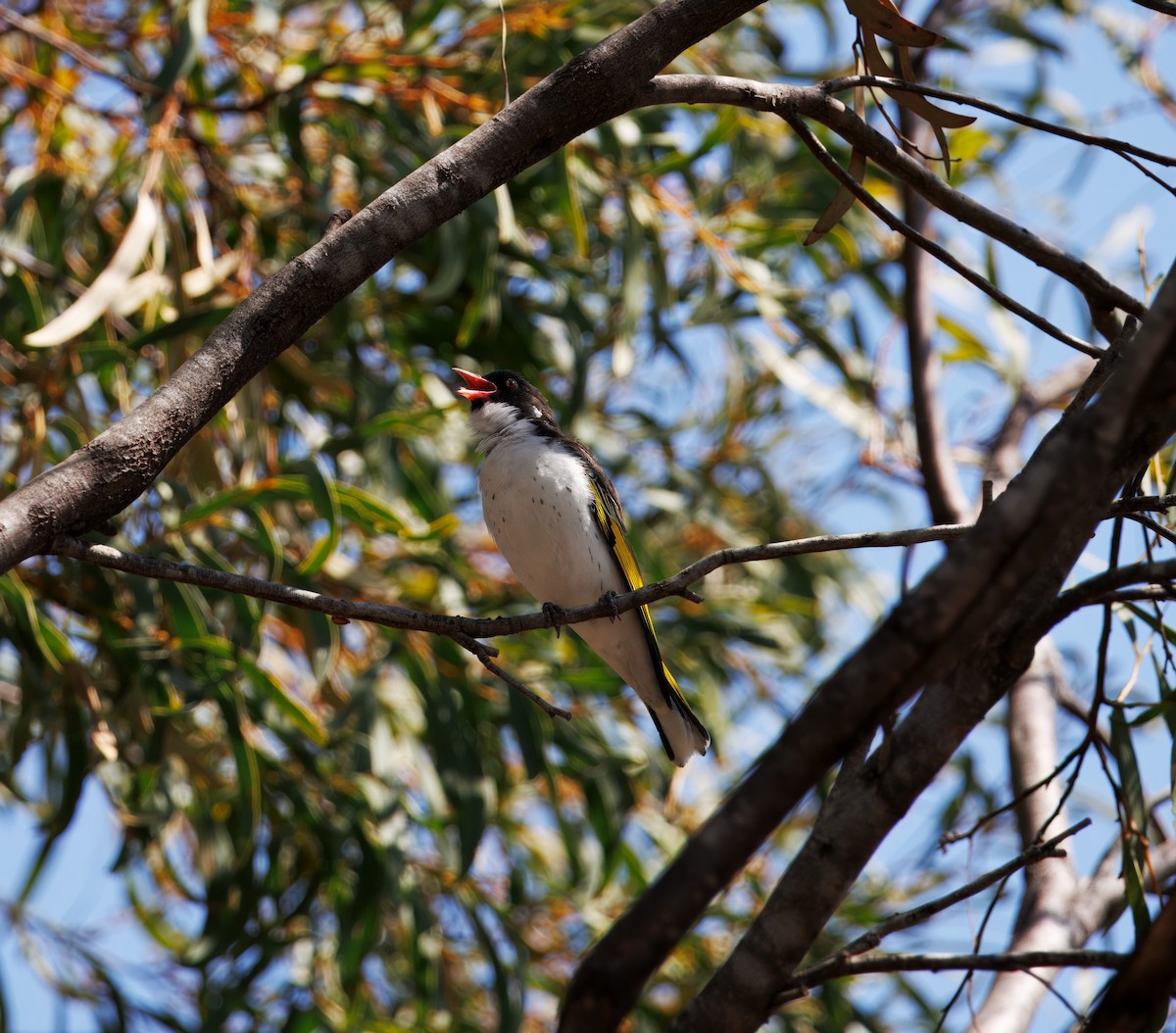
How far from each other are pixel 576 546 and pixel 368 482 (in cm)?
118

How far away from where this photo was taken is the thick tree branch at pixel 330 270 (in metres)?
1.58

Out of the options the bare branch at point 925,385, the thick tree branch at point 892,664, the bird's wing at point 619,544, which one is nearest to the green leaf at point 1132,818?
the thick tree branch at point 892,664

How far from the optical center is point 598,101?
1790mm

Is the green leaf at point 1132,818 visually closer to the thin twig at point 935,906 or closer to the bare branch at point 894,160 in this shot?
the thin twig at point 935,906

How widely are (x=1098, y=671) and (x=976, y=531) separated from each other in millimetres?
1020

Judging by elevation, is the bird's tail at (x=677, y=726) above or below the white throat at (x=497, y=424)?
below

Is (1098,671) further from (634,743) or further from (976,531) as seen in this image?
(634,743)

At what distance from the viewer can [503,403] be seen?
4.28 metres

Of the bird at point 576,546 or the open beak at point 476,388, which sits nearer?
the bird at point 576,546

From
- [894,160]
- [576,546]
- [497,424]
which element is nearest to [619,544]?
[576,546]

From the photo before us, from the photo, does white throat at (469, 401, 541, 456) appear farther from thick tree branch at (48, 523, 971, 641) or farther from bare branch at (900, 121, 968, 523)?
thick tree branch at (48, 523, 971, 641)

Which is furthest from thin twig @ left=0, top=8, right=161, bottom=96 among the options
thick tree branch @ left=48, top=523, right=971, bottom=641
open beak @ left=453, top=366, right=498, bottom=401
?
thick tree branch @ left=48, top=523, right=971, bottom=641

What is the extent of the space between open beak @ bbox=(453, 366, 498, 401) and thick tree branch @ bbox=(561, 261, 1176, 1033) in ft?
10.4

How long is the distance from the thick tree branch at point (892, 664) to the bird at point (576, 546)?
8.33 feet
